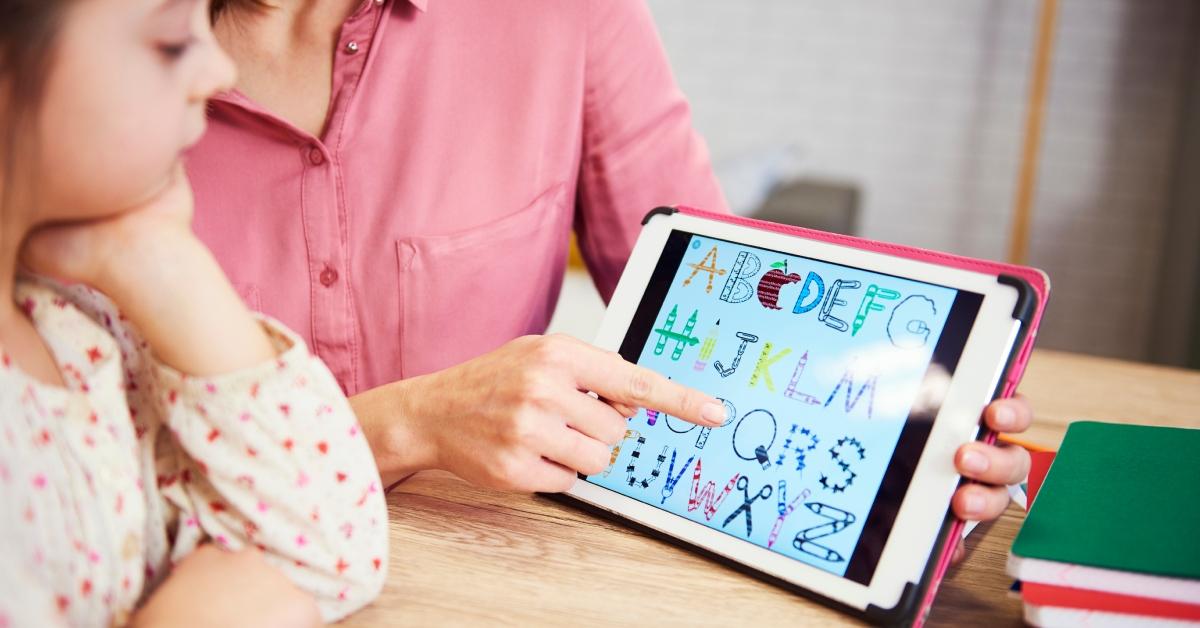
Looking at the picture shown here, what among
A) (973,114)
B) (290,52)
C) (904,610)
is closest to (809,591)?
(904,610)

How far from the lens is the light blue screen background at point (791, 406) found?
2.21 ft

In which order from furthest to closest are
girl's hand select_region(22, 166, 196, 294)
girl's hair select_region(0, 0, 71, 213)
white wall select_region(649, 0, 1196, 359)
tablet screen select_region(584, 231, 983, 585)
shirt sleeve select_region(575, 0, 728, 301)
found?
white wall select_region(649, 0, 1196, 359) < shirt sleeve select_region(575, 0, 728, 301) < tablet screen select_region(584, 231, 983, 585) < girl's hand select_region(22, 166, 196, 294) < girl's hair select_region(0, 0, 71, 213)

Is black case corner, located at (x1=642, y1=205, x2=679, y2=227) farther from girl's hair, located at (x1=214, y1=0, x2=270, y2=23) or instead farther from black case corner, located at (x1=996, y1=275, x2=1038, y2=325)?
girl's hair, located at (x1=214, y1=0, x2=270, y2=23)

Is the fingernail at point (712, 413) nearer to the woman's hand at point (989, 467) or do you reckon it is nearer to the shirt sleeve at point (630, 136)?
the woman's hand at point (989, 467)

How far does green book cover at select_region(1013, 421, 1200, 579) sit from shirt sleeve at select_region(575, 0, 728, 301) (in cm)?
50

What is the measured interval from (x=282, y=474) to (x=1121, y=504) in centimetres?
57

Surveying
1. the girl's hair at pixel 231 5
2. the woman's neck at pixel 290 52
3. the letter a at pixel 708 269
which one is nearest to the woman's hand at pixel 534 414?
the letter a at pixel 708 269

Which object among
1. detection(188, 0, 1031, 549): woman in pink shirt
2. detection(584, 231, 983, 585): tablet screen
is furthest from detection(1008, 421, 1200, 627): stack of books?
detection(188, 0, 1031, 549): woman in pink shirt

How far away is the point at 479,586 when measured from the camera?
66cm

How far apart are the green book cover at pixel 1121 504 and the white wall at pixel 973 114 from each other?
2.85 metres

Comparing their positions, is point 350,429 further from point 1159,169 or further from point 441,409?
point 1159,169

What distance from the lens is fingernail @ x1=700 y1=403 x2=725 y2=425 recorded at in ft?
2.31

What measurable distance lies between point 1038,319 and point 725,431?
0.76 ft

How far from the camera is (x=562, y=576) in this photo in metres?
0.68
